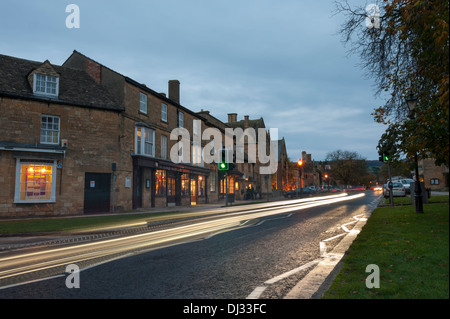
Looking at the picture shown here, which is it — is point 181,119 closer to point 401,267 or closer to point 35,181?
point 35,181

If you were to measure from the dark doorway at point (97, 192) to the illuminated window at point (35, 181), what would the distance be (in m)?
2.08

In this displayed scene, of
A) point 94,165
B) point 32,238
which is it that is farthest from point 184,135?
point 32,238

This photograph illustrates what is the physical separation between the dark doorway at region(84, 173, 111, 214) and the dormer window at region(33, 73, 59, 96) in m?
5.98

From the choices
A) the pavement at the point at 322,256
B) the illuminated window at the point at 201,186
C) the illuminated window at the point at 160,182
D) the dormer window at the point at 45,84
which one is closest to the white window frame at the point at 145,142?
the illuminated window at the point at 160,182

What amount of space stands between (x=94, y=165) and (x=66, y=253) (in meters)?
14.7

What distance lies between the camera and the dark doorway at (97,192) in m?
21.7

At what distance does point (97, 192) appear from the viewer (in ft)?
72.7

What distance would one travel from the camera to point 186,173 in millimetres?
31938

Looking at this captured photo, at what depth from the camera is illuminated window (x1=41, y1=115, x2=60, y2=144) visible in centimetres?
2053

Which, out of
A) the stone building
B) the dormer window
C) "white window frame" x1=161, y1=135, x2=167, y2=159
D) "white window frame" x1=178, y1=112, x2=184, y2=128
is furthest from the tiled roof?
"white window frame" x1=178, y1=112, x2=184, y2=128

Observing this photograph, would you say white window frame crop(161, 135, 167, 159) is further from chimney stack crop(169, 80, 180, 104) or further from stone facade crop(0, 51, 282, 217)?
chimney stack crop(169, 80, 180, 104)

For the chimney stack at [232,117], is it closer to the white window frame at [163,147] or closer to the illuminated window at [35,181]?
the white window frame at [163,147]

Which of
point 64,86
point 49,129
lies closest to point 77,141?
point 49,129

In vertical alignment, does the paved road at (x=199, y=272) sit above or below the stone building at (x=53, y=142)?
below
